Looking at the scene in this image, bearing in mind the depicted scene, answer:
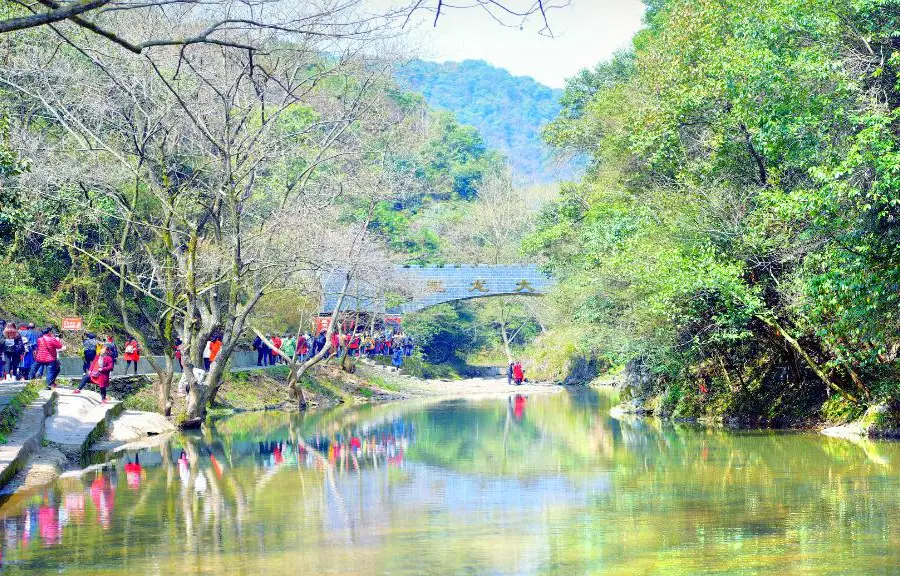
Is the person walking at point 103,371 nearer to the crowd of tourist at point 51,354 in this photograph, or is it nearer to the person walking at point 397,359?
the crowd of tourist at point 51,354

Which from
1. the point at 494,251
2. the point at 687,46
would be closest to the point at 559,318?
the point at 687,46

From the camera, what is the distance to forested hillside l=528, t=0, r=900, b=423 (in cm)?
1908

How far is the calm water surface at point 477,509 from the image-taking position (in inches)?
442

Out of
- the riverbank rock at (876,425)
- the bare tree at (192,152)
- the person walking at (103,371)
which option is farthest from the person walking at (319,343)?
the riverbank rock at (876,425)

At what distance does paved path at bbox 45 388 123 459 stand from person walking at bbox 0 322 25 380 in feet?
4.04

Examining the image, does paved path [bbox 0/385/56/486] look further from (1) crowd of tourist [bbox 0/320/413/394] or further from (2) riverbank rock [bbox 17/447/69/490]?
(1) crowd of tourist [bbox 0/320/413/394]

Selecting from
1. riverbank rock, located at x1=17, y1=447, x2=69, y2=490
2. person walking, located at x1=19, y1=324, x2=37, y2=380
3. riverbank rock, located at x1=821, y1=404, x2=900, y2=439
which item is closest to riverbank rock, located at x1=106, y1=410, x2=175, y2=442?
person walking, located at x1=19, y1=324, x2=37, y2=380

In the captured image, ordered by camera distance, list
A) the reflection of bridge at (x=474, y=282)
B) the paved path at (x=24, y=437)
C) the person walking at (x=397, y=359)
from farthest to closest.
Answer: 1. the reflection of bridge at (x=474, y=282)
2. the person walking at (x=397, y=359)
3. the paved path at (x=24, y=437)

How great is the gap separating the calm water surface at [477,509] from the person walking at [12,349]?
219 inches

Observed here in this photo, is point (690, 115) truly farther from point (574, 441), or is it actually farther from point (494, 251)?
point (494, 251)

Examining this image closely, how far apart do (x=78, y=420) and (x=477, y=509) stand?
1198 cm

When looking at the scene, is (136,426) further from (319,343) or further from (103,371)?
(319,343)

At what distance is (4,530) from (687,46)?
2053cm

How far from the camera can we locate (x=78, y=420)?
2381cm
